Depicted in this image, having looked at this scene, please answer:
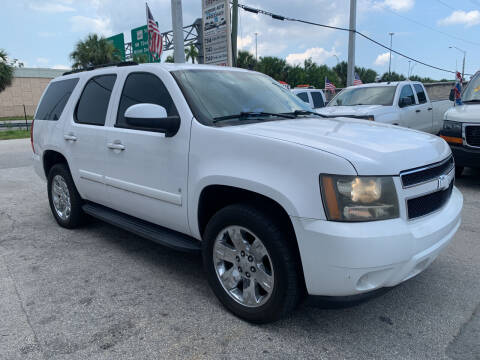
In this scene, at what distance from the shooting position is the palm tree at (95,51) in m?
41.2

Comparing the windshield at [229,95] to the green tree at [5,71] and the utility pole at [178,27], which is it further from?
the green tree at [5,71]

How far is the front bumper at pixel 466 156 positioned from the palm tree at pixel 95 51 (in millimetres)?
39899

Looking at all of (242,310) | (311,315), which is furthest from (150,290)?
(311,315)

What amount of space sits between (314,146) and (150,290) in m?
1.87

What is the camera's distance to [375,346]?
99.0 inches

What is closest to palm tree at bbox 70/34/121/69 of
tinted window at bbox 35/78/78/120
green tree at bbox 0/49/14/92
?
green tree at bbox 0/49/14/92

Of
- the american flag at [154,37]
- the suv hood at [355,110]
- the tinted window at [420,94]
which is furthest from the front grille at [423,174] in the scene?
the american flag at [154,37]

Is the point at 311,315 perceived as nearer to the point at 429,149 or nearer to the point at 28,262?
the point at 429,149

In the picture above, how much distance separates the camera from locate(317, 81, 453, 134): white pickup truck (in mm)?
8594

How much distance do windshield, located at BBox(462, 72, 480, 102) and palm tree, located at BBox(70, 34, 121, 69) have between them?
38.9 metres

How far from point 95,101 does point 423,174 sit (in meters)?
3.27

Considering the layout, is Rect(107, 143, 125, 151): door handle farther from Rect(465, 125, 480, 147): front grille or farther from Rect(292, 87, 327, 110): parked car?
Rect(292, 87, 327, 110): parked car

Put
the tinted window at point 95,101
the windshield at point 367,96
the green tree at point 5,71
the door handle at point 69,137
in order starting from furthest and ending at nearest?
the green tree at point 5,71
the windshield at point 367,96
the door handle at point 69,137
the tinted window at point 95,101

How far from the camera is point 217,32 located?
1234 cm
